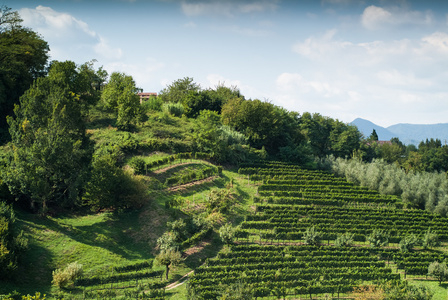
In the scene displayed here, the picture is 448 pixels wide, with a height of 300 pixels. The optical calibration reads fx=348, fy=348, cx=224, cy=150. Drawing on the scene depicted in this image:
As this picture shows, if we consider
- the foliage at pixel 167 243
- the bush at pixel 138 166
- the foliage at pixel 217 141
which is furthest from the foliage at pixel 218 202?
the foliage at pixel 217 141

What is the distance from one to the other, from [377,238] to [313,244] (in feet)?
25.7

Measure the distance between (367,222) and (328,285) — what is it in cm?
1685

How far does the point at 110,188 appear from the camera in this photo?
34.9 m

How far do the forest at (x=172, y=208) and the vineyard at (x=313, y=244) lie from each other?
0.16m

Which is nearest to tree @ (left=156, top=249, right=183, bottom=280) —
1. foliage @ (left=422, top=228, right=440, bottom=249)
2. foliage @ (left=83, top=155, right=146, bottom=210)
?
foliage @ (left=83, top=155, right=146, bottom=210)

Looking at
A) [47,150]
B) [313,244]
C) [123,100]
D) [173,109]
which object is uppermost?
[173,109]

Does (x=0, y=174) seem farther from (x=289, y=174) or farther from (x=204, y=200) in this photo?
(x=289, y=174)

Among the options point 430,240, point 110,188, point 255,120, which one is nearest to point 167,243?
point 110,188

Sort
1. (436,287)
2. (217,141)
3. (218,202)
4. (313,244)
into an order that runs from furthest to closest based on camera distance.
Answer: (217,141) < (218,202) < (313,244) < (436,287)

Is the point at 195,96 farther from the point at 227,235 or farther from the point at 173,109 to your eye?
the point at 227,235

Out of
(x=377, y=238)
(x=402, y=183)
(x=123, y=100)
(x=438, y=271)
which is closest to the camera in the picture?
(x=438, y=271)

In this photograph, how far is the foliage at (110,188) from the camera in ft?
115

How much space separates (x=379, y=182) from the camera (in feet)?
182

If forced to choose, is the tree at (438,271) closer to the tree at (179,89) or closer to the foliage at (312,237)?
the foliage at (312,237)
